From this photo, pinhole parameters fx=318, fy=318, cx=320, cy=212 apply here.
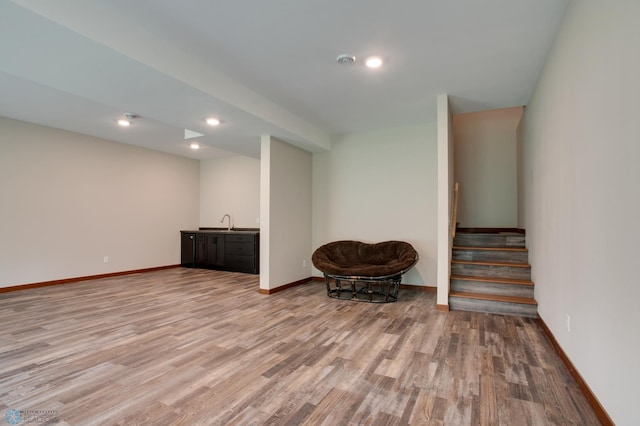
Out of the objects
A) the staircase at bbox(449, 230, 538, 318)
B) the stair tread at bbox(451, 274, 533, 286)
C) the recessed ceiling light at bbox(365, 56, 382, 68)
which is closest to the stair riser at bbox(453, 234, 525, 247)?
the staircase at bbox(449, 230, 538, 318)

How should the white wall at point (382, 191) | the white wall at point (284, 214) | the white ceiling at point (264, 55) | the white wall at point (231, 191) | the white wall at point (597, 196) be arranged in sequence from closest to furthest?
1. the white wall at point (597, 196)
2. the white ceiling at point (264, 55)
3. the white wall at point (284, 214)
4. the white wall at point (382, 191)
5. the white wall at point (231, 191)

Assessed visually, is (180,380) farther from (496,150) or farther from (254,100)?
(496,150)

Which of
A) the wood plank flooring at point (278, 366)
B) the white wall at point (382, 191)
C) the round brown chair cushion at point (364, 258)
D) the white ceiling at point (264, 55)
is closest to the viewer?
the wood plank flooring at point (278, 366)

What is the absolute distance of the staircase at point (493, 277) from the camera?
3.86 metres

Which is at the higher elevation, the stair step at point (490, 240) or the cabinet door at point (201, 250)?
the stair step at point (490, 240)

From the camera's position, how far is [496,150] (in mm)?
5945

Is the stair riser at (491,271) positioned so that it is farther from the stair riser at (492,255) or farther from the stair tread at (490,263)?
the stair riser at (492,255)

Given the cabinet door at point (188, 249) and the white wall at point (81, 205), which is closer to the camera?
the white wall at point (81, 205)

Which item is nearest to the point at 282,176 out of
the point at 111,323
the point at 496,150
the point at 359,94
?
the point at 359,94

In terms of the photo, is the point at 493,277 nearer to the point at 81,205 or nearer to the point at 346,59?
the point at 346,59

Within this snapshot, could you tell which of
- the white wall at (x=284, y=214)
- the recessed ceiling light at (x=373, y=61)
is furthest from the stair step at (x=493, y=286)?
the recessed ceiling light at (x=373, y=61)

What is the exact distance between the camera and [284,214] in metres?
5.34

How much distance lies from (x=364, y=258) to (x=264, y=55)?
132 inches

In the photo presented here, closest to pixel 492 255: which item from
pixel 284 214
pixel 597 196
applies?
pixel 597 196
